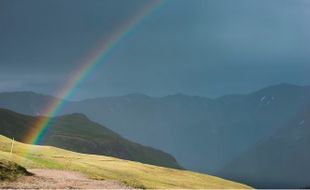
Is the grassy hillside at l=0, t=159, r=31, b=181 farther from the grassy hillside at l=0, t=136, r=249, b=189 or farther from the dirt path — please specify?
the grassy hillside at l=0, t=136, r=249, b=189

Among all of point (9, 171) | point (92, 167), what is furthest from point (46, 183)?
point (92, 167)

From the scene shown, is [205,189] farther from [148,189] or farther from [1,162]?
[1,162]

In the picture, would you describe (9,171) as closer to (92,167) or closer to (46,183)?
(46,183)

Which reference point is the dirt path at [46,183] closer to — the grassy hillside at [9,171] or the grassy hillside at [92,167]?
the grassy hillside at [9,171]

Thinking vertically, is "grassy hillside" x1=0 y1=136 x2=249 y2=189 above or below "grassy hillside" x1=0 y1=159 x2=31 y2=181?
above

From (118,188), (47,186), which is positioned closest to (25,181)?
(47,186)

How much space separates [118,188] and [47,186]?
12.5m

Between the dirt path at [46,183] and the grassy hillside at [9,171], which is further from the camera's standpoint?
the grassy hillside at [9,171]

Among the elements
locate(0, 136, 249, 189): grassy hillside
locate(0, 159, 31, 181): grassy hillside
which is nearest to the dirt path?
locate(0, 159, 31, 181): grassy hillside

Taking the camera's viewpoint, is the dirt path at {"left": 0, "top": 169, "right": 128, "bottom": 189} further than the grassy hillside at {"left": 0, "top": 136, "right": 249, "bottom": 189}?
No

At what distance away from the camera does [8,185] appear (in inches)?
1969

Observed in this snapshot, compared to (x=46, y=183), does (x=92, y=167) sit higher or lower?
→ higher

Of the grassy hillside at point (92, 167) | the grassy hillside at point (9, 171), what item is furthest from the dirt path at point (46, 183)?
the grassy hillside at point (92, 167)

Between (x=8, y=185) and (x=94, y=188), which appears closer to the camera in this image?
(x=8, y=185)
